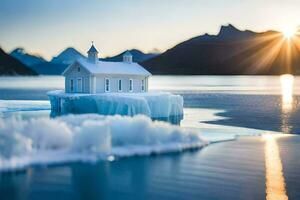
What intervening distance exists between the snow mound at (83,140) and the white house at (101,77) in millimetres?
17577

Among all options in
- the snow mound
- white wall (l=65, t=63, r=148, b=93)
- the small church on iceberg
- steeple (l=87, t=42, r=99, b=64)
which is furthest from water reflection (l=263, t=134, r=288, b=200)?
steeple (l=87, t=42, r=99, b=64)

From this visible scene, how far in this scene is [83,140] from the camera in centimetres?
2411

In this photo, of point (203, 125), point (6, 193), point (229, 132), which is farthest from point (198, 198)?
point (203, 125)

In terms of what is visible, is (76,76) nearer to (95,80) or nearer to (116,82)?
(95,80)

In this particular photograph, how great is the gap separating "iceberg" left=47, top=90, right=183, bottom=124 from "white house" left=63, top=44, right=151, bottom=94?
2.51 metres

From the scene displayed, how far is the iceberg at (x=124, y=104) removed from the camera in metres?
40.1

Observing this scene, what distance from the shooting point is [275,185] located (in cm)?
1895

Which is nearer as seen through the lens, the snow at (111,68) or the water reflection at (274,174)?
the water reflection at (274,174)

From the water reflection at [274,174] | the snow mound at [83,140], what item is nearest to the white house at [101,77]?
the snow mound at [83,140]

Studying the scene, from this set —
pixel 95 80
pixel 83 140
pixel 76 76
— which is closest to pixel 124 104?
pixel 95 80

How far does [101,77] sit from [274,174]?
1124 inches

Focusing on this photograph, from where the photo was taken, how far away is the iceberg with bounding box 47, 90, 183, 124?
40.1 m

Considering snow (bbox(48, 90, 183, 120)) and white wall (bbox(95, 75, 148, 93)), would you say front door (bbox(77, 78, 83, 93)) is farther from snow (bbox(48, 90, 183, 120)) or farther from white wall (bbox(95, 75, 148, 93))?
snow (bbox(48, 90, 183, 120))

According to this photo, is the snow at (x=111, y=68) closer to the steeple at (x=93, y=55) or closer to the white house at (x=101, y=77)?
the white house at (x=101, y=77)
